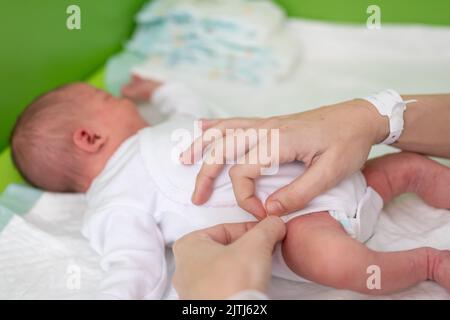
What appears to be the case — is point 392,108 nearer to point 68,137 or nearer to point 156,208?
point 156,208

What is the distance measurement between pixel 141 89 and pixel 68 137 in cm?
44

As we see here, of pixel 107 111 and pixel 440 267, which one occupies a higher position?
pixel 107 111

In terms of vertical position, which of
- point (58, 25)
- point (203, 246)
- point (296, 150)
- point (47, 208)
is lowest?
point (47, 208)

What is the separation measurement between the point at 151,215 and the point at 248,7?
3.29 ft

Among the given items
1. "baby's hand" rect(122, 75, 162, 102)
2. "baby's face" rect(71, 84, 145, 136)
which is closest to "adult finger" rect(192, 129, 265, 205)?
"baby's face" rect(71, 84, 145, 136)

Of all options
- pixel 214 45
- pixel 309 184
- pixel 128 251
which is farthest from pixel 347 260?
pixel 214 45

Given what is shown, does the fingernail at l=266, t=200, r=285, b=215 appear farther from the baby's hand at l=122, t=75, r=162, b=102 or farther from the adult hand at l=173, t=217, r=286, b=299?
the baby's hand at l=122, t=75, r=162, b=102

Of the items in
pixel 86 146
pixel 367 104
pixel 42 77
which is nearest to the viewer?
pixel 367 104

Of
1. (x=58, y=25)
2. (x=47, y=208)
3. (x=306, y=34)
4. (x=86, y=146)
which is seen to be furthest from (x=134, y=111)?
(x=306, y=34)

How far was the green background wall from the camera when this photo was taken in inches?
57.1

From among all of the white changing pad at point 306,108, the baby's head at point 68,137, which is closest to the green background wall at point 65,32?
the white changing pad at point 306,108

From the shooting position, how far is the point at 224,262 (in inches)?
31.9

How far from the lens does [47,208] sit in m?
1.30

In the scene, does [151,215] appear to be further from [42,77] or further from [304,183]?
[42,77]
